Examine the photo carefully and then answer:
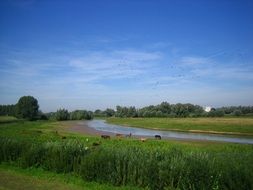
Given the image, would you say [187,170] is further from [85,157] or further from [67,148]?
[67,148]

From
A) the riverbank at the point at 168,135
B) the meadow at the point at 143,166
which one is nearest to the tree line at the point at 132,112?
the riverbank at the point at 168,135

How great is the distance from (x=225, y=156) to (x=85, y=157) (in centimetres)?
790

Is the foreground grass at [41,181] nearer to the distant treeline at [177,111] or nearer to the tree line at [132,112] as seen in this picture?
the tree line at [132,112]

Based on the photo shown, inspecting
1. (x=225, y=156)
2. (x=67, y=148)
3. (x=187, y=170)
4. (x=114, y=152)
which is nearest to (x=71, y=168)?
(x=67, y=148)

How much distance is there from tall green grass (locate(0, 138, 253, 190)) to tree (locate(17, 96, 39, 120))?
420 feet

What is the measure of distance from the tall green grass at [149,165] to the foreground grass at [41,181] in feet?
2.48

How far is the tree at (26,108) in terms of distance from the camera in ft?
473

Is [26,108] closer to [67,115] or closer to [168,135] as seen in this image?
[67,115]

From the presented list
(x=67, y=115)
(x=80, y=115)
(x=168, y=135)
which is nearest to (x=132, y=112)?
(x=80, y=115)

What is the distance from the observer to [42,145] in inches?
870

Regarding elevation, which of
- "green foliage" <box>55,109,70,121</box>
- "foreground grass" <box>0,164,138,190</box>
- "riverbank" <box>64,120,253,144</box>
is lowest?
"foreground grass" <box>0,164,138,190</box>

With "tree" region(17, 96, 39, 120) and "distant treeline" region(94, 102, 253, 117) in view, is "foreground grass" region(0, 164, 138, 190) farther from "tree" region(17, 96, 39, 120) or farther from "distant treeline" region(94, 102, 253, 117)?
"distant treeline" region(94, 102, 253, 117)

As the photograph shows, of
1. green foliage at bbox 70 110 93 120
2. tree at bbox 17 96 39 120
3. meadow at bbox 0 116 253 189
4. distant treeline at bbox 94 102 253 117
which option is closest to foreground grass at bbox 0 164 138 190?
meadow at bbox 0 116 253 189

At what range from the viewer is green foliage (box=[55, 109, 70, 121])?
168 m
